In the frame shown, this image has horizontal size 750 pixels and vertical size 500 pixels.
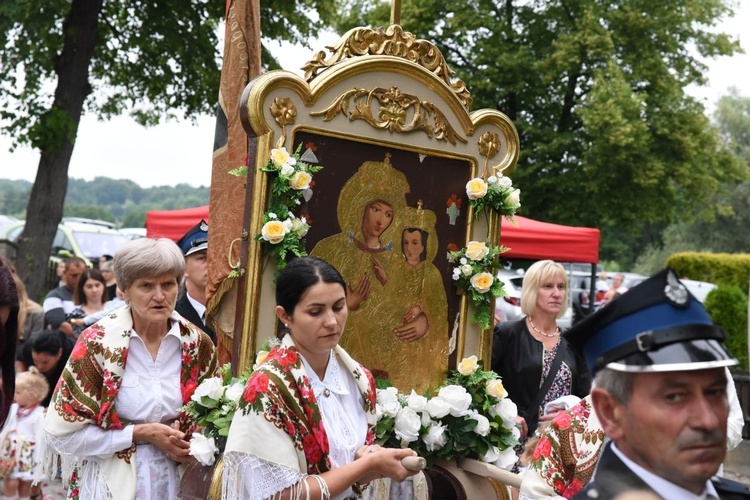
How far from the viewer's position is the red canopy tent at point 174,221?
10656 millimetres

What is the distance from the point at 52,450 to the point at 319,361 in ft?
4.30

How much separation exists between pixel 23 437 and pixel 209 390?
3.87 meters

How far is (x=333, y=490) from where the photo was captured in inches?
133

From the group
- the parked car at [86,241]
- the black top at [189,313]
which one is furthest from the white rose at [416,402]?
the parked car at [86,241]

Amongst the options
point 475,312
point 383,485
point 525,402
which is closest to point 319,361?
point 383,485

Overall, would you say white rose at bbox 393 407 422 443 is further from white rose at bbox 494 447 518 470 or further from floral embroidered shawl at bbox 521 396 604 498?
floral embroidered shawl at bbox 521 396 604 498

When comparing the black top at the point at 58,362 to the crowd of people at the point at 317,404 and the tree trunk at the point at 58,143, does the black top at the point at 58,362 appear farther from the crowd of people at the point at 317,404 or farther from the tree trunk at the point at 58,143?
the tree trunk at the point at 58,143

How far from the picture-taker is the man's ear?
2033 mm

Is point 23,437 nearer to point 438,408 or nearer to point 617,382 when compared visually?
point 438,408

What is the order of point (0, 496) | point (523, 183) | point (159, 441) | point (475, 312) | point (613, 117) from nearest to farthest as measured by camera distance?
point (159, 441) < point (475, 312) < point (0, 496) < point (613, 117) < point (523, 183)

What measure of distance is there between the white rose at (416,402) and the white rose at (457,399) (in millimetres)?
108

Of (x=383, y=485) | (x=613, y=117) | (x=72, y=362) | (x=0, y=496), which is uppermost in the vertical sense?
(x=613, y=117)

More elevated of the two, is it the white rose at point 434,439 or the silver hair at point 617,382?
the silver hair at point 617,382

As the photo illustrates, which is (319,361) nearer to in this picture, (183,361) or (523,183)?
(183,361)
